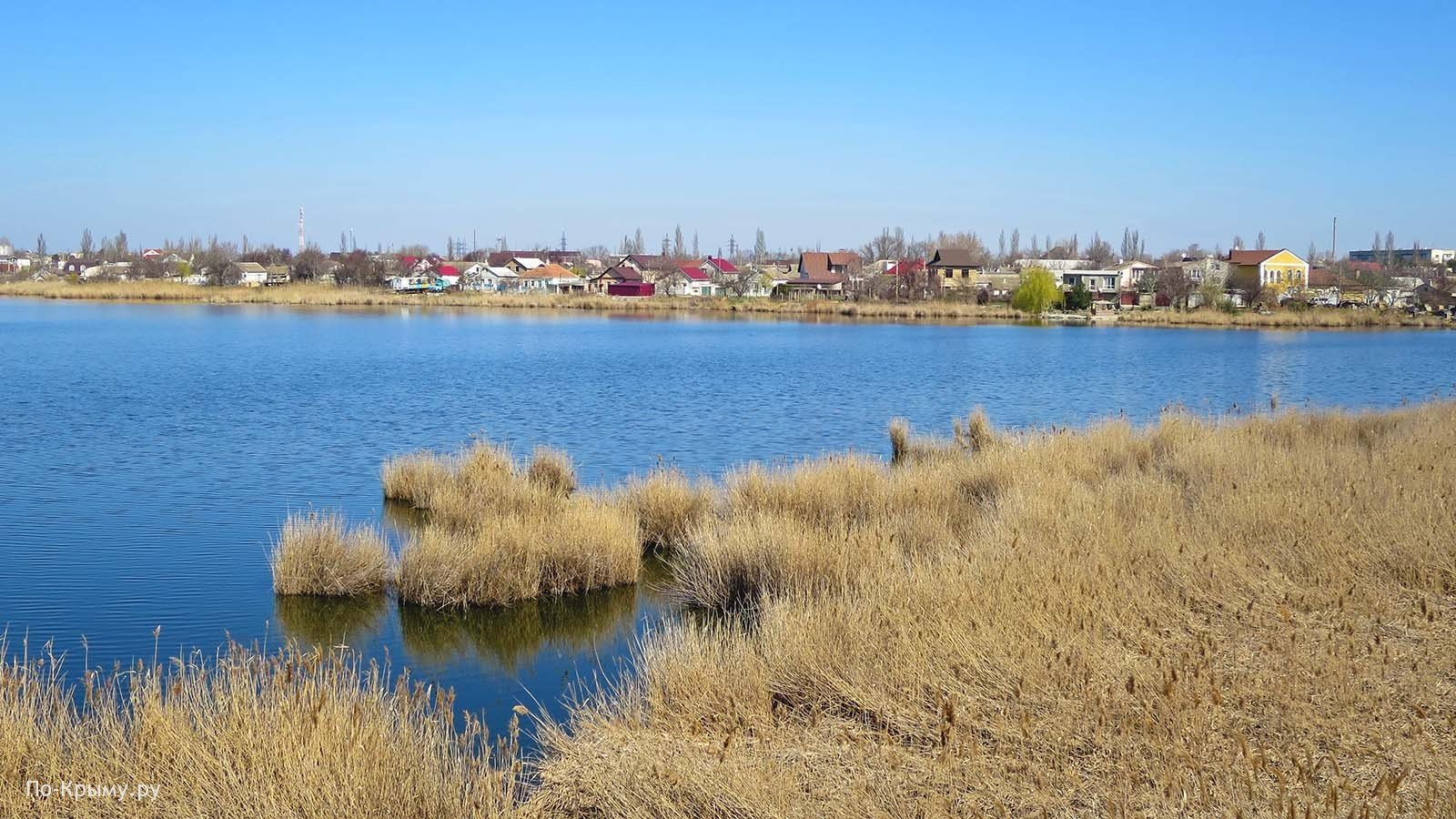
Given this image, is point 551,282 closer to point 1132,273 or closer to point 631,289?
point 631,289

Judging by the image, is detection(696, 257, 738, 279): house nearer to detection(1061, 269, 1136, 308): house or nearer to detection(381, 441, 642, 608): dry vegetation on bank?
detection(1061, 269, 1136, 308): house

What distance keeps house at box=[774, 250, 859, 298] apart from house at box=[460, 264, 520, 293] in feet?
100

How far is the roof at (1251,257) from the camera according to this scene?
102 metres

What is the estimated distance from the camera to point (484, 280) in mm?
122500

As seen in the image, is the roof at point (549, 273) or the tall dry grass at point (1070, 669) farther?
the roof at point (549, 273)

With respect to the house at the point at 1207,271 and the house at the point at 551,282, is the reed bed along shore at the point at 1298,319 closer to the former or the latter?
the house at the point at 1207,271

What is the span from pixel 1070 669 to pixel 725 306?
89.1 meters

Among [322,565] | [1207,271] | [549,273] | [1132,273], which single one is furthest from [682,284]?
[322,565]

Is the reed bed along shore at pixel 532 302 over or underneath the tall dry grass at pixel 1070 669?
over

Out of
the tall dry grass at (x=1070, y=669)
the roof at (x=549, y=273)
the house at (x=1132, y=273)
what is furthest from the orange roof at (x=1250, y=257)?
the tall dry grass at (x=1070, y=669)

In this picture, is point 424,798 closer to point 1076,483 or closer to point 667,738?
point 667,738

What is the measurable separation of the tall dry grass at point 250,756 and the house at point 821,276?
9466cm

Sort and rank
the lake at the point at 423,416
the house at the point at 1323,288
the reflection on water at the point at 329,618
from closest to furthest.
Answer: the reflection on water at the point at 329,618 → the lake at the point at 423,416 → the house at the point at 1323,288

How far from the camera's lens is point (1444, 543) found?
29.1 ft
